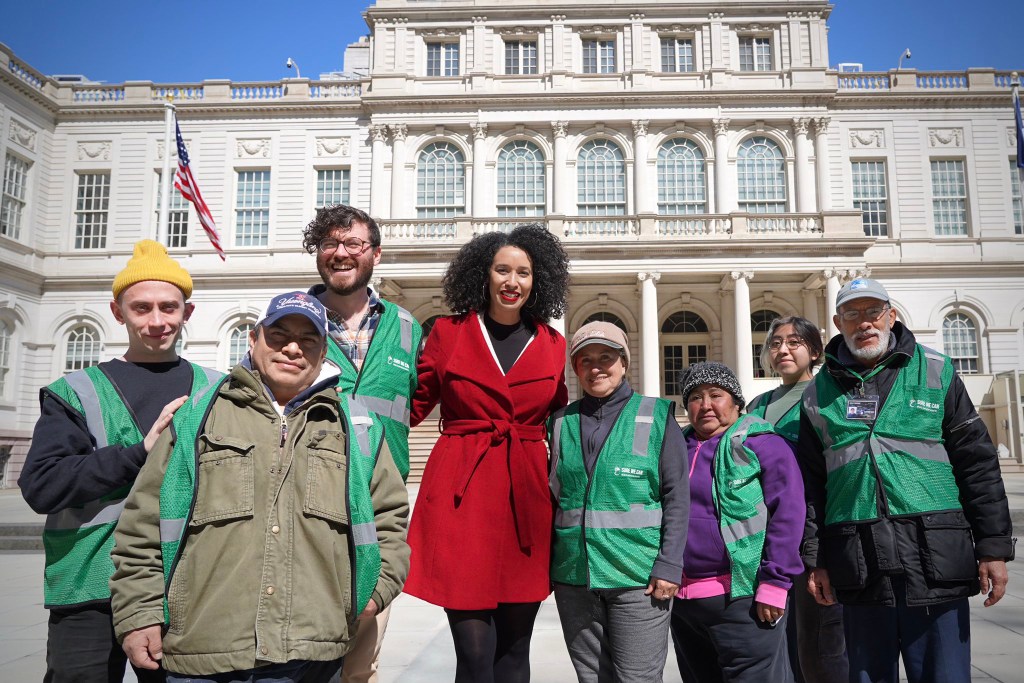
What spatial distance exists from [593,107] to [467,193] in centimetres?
545

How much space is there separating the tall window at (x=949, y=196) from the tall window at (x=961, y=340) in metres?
3.19

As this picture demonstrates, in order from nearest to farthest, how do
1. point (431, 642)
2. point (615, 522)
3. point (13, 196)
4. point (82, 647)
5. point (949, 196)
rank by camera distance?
point (82, 647) → point (615, 522) → point (431, 642) → point (13, 196) → point (949, 196)

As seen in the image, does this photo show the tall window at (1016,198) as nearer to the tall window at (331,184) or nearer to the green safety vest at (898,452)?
the tall window at (331,184)

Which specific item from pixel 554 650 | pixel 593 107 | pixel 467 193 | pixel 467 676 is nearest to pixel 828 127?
pixel 593 107

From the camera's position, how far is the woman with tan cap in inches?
114

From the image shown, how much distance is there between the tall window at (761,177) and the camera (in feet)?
81.6

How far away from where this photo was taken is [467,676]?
279cm

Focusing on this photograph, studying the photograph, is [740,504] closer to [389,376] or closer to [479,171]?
[389,376]

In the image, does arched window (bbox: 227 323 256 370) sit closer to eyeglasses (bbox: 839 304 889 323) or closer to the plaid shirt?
the plaid shirt

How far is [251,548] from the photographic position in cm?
219

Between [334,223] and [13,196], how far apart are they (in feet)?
90.1

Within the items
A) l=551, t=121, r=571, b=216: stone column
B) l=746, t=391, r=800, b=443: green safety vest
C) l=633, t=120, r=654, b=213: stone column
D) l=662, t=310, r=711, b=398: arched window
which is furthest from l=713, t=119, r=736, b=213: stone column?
l=746, t=391, r=800, b=443: green safety vest

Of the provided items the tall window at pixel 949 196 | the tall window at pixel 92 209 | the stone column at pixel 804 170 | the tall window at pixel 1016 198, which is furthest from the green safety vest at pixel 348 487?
the tall window at pixel 1016 198

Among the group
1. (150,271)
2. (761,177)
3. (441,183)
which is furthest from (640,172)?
(150,271)
